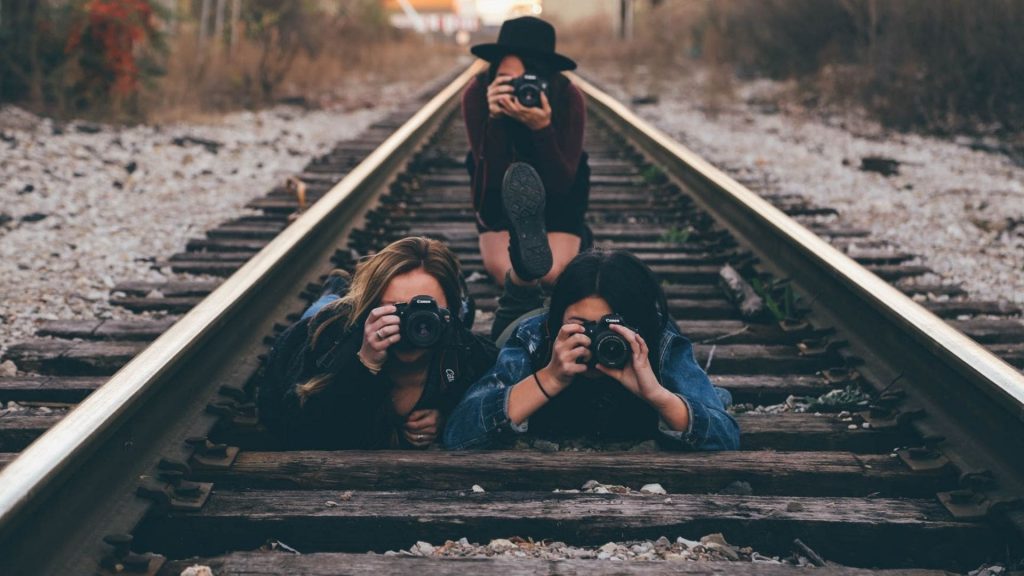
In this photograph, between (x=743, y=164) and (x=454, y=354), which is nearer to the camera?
(x=454, y=354)

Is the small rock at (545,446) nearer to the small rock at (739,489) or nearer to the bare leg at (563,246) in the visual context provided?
the small rock at (739,489)

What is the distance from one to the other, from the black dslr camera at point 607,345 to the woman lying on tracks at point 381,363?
34cm

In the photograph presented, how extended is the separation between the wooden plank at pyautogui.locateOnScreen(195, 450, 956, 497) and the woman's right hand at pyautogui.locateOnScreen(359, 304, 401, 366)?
260mm

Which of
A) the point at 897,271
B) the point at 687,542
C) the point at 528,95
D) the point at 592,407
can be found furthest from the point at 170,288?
the point at 897,271

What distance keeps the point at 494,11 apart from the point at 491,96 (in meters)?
25.8

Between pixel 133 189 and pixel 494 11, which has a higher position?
pixel 494 11

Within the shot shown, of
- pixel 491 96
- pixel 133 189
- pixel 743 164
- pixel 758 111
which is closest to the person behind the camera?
pixel 491 96

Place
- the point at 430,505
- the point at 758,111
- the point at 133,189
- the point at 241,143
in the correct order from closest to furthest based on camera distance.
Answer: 1. the point at 430,505
2. the point at 133,189
3. the point at 241,143
4. the point at 758,111

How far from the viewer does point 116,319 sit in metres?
3.56

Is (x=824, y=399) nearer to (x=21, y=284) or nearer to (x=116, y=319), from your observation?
(x=116, y=319)

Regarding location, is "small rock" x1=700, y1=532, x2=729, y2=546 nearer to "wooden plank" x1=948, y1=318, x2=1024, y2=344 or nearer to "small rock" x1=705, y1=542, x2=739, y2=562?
"small rock" x1=705, y1=542, x2=739, y2=562

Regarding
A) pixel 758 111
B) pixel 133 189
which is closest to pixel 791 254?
pixel 133 189

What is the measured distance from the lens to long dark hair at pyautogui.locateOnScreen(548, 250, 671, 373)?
2488 mm

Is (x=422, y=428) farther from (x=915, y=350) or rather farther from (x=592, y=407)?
(x=915, y=350)
